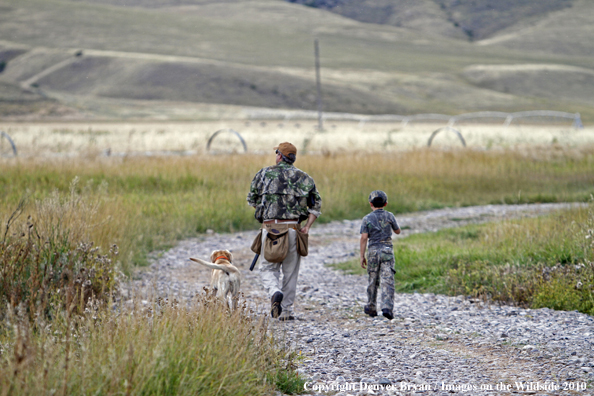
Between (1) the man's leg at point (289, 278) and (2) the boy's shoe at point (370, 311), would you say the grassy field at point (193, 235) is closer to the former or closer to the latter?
(1) the man's leg at point (289, 278)

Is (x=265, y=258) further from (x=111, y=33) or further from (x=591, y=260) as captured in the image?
(x=111, y=33)

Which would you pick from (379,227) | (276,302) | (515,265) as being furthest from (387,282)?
(515,265)

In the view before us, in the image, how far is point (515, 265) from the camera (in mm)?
8898

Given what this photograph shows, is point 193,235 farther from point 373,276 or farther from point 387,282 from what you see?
point 387,282

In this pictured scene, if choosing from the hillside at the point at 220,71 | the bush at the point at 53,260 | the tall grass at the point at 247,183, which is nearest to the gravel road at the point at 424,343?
the bush at the point at 53,260

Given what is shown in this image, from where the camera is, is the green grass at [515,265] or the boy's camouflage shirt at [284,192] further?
the green grass at [515,265]

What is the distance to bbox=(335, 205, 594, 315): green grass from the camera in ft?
25.2

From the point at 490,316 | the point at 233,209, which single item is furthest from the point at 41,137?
the point at 490,316

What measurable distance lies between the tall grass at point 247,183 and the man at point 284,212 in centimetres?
373

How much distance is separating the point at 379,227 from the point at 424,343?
147 centimetres

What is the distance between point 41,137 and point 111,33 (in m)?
137

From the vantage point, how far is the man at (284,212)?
23.0 feet

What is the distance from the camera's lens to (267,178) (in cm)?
708

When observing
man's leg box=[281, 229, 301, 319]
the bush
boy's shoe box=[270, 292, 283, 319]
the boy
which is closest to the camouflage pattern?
the boy
